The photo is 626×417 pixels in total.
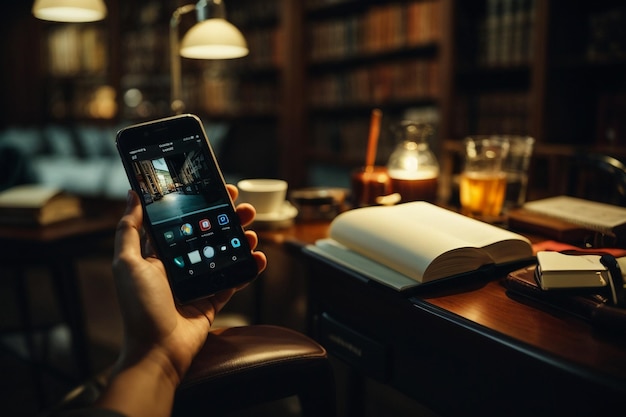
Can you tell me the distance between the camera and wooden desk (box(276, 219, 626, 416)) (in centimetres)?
57

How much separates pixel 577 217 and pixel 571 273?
0.34m

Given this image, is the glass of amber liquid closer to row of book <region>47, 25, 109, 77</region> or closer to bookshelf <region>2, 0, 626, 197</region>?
bookshelf <region>2, 0, 626, 197</region>

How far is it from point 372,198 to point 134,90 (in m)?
3.90

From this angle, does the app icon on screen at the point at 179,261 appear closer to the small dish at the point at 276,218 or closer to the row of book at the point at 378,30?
the small dish at the point at 276,218

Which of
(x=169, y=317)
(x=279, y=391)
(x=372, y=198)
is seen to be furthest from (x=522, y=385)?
(x=372, y=198)

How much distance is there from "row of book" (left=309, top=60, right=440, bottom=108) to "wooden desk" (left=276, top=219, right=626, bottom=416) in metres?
2.09

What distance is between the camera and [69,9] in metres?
1.62

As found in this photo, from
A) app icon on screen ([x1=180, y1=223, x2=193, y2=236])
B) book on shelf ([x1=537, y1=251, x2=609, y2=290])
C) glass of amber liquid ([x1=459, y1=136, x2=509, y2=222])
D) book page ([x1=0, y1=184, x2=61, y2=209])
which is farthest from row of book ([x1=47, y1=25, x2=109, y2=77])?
book on shelf ([x1=537, y1=251, x2=609, y2=290])

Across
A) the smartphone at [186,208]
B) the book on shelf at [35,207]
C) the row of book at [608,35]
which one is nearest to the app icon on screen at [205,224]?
the smartphone at [186,208]

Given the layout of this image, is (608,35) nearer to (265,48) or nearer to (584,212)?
(584,212)

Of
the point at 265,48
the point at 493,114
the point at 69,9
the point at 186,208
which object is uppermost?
the point at 265,48

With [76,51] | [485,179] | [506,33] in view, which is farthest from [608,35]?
[76,51]

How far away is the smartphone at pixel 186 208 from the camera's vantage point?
821 mm

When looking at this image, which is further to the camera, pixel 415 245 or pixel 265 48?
pixel 265 48
